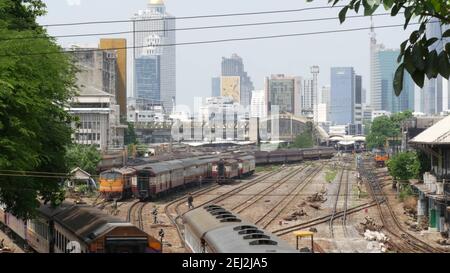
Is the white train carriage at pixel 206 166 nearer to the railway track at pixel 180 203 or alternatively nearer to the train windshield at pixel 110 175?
the railway track at pixel 180 203

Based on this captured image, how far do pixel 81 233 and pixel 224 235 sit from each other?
15.8 feet

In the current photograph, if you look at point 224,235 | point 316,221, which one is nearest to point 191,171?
point 316,221

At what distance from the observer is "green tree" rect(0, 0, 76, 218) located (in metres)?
18.3

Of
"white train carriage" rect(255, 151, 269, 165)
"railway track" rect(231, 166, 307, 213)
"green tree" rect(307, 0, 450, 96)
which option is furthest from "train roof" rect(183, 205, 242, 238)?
"white train carriage" rect(255, 151, 269, 165)

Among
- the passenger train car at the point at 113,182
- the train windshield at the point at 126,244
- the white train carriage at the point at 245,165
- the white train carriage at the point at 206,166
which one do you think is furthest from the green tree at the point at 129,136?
the train windshield at the point at 126,244

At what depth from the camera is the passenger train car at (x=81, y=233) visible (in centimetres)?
1745

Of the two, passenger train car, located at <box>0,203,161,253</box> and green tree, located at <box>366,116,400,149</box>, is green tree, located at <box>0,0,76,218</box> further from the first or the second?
green tree, located at <box>366,116,400,149</box>

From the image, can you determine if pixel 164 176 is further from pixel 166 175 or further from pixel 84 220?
pixel 84 220

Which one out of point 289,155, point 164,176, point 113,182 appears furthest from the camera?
point 289,155

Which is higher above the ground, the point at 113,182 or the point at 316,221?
the point at 113,182

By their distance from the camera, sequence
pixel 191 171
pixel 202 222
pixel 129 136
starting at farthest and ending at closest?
pixel 129 136 < pixel 191 171 < pixel 202 222

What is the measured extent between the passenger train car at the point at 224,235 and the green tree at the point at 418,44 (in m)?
8.61

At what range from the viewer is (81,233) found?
62.2 ft

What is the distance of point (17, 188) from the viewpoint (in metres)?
20.7
